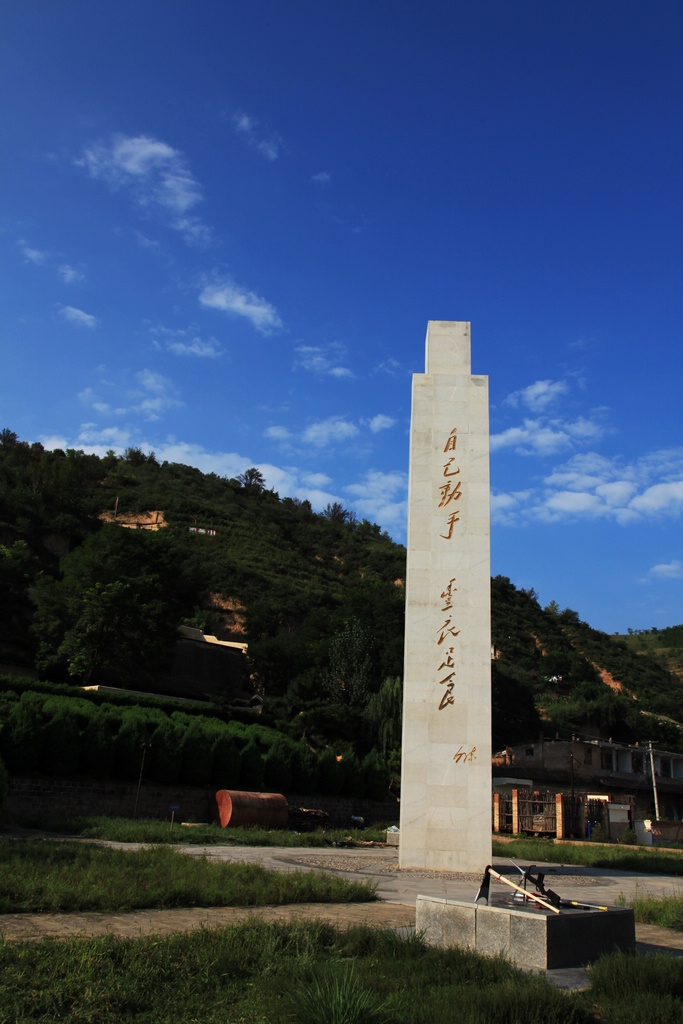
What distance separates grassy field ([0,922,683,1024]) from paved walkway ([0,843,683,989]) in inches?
20.3

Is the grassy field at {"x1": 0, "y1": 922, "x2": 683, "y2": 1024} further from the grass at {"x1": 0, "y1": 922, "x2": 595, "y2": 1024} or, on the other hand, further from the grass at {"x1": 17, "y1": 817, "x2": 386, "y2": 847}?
the grass at {"x1": 17, "y1": 817, "x2": 386, "y2": 847}

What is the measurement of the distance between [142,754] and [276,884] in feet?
55.9

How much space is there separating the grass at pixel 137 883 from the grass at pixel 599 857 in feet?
28.5

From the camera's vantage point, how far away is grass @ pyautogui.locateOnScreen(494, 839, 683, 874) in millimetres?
15695

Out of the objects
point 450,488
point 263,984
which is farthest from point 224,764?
point 263,984

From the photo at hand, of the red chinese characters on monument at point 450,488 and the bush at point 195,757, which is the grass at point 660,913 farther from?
the bush at point 195,757

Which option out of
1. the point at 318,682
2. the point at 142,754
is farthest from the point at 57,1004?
the point at 318,682

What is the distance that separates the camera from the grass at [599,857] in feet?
51.5

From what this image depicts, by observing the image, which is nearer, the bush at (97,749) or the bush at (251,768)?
the bush at (97,749)

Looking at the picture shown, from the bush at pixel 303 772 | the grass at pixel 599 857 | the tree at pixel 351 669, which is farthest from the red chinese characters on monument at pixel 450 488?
the tree at pixel 351 669

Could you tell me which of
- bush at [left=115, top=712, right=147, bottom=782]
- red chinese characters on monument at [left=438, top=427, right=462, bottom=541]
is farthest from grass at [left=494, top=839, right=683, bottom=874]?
bush at [left=115, top=712, right=147, bottom=782]

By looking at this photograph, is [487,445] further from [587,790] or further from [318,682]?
[587,790]

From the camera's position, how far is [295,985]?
13.4 ft

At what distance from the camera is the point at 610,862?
15914 millimetres
